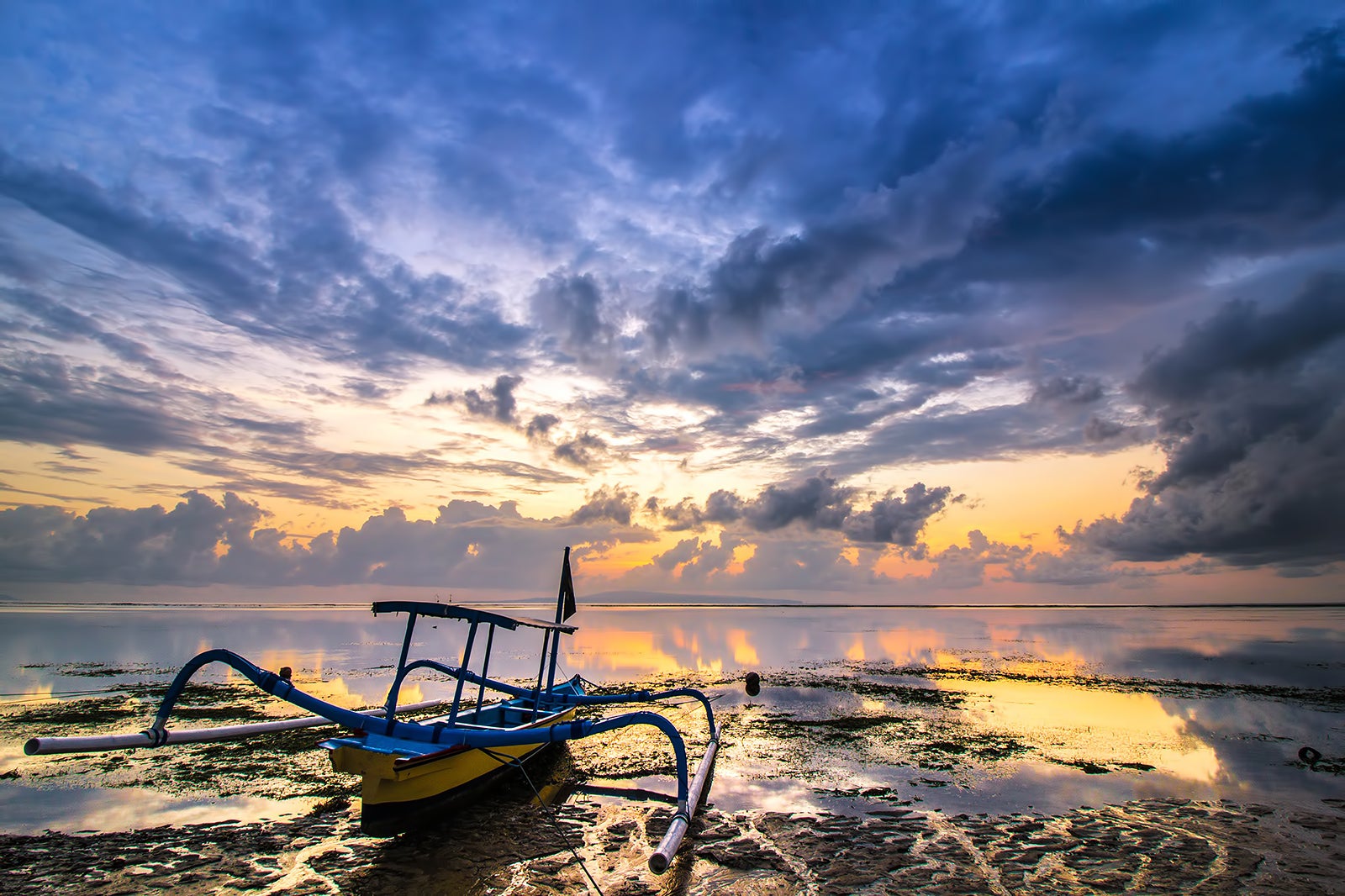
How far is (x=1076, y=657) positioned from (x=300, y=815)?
41167mm

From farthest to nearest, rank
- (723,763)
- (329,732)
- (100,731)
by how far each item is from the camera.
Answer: (329,732) → (100,731) → (723,763)

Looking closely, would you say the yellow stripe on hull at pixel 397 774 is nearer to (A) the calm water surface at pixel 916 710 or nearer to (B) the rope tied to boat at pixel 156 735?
(A) the calm water surface at pixel 916 710

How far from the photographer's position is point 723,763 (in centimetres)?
1482

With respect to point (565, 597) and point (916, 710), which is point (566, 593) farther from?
point (916, 710)

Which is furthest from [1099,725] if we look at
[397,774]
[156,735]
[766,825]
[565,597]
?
[156,735]

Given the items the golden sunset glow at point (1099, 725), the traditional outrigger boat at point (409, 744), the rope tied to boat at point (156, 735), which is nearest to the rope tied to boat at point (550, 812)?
the traditional outrigger boat at point (409, 744)

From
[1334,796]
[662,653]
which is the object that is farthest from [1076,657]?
[1334,796]

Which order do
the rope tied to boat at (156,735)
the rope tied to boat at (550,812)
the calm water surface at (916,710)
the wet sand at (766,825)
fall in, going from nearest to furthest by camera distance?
the wet sand at (766,825), the rope tied to boat at (550,812), the rope tied to boat at (156,735), the calm water surface at (916,710)

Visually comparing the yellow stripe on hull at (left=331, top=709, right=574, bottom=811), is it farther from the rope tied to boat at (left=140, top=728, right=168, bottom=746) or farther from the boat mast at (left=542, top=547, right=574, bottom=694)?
the boat mast at (left=542, top=547, right=574, bottom=694)

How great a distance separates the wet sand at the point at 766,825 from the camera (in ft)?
28.1

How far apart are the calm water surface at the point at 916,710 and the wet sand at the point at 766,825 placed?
0.14 m

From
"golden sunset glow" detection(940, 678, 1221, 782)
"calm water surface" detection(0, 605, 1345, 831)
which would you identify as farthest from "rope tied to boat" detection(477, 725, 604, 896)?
"golden sunset glow" detection(940, 678, 1221, 782)

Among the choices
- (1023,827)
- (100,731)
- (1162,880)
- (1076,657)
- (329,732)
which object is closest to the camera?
(1162,880)

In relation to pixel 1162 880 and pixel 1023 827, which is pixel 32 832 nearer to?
pixel 1023 827
